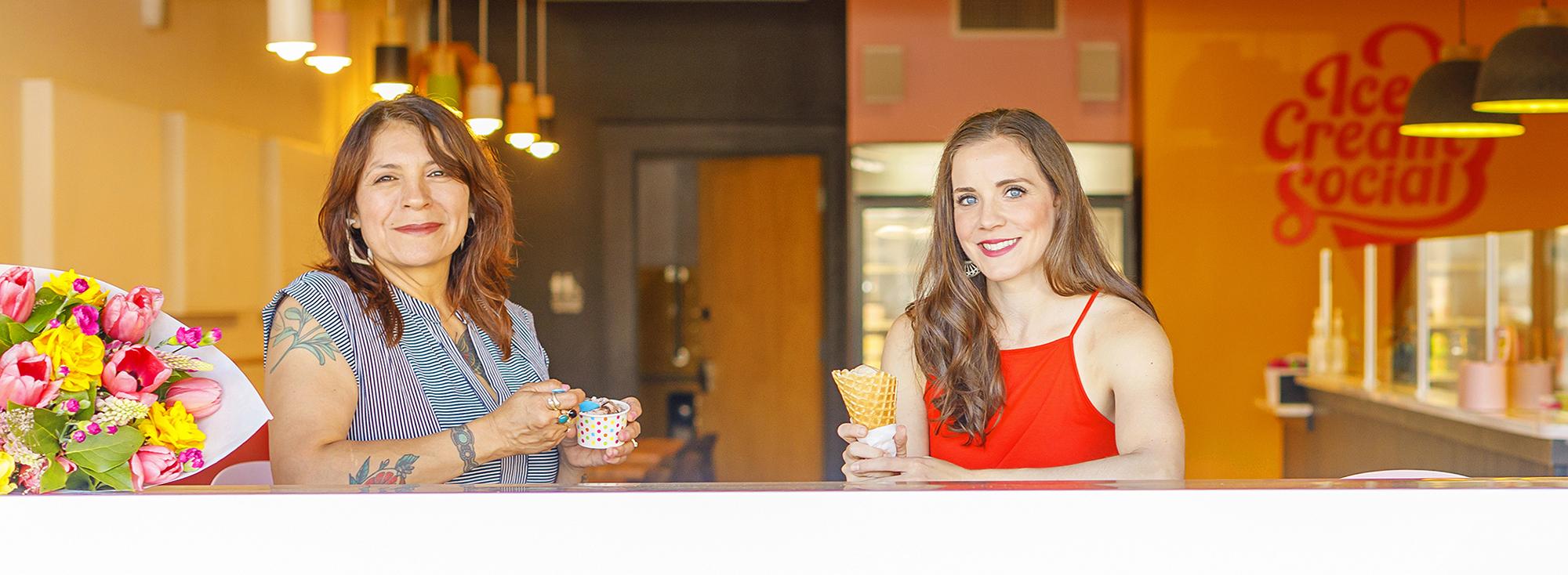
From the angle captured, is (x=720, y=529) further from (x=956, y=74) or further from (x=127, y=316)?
(x=956, y=74)

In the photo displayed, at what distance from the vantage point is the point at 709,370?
8203 millimetres

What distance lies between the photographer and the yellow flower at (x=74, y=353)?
4.82ft

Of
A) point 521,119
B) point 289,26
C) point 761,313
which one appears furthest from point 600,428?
point 761,313

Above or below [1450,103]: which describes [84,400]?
below

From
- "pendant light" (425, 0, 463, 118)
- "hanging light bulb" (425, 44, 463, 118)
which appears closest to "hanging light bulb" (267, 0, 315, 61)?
"pendant light" (425, 0, 463, 118)

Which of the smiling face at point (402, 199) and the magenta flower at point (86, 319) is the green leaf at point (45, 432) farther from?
the smiling face at point (402, 199)

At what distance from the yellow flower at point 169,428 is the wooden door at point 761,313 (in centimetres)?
633

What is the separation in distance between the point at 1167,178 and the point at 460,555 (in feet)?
16.8

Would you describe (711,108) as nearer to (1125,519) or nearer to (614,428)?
(614,428)

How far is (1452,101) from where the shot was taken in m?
4.62

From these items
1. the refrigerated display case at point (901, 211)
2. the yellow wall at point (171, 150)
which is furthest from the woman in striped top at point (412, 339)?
the refrigerated display case at point (901, 211)

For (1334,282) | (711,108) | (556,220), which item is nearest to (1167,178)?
(1334,282)

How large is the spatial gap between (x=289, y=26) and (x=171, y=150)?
4.13 feet

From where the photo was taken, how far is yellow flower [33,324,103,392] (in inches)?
57.8
